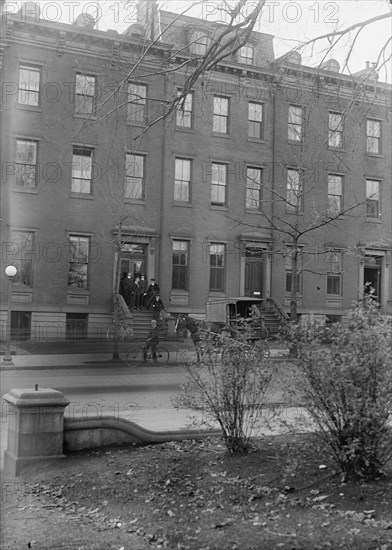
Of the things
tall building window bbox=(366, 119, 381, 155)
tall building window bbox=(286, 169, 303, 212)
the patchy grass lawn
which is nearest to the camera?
the patchy grass lawn

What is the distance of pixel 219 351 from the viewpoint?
4.89 meters

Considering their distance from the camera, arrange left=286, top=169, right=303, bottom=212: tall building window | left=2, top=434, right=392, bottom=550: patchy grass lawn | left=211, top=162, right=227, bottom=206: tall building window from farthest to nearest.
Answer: left=286, top=169, right=303, bottom=212: tall building window, left=211, top=162, right=227, bottom=206: tall building window, left=2, top=434, right=392, bottom=550: patchy grass lawn

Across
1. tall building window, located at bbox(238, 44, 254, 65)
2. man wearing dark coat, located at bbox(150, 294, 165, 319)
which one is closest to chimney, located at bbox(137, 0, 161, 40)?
tall building window, located at bbox(238, 44, 254, 65)

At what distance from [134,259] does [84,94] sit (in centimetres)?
138

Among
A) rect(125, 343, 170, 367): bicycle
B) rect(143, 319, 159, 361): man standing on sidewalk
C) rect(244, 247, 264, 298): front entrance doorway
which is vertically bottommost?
rect(125, 343, 170, 367): bicycle

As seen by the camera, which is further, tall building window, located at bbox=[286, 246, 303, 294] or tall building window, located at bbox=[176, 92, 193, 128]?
tall building window, located at bbox=[176, 92, 193, 128]

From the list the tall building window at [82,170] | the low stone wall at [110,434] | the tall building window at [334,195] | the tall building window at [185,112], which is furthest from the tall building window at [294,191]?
the low stone wall at [110,434]

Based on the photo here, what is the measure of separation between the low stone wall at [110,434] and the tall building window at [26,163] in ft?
6.93

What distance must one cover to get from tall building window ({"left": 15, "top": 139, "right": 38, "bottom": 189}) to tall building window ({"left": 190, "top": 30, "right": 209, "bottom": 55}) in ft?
6.99

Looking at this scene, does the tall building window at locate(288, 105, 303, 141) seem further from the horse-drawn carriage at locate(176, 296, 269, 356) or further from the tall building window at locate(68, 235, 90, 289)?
the tall building window at locate(68, 235, 90, 289)

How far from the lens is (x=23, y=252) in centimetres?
423

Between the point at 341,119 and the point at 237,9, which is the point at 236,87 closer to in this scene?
the point at 237,9

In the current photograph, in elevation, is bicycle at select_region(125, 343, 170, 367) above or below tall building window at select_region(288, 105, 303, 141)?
below

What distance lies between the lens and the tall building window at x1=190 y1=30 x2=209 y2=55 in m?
5.88
